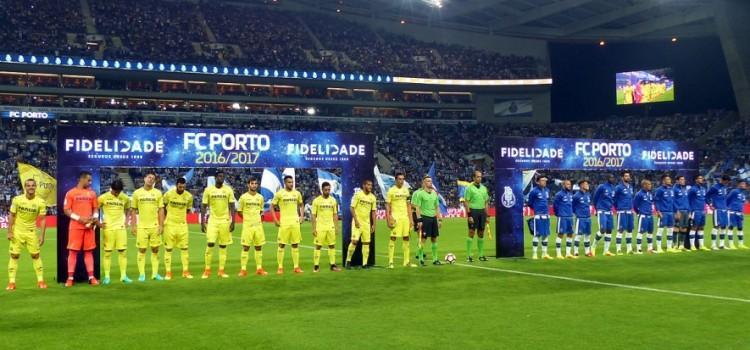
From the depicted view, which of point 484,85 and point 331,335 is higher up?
point 484,85

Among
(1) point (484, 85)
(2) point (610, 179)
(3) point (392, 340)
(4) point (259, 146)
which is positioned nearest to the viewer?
(3) point (392, 340)

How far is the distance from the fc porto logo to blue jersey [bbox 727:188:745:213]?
6934 mm

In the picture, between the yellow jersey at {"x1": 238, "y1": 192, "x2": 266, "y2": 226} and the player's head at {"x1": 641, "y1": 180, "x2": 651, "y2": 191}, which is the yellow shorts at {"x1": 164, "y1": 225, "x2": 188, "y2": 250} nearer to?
the yellow jersey at {"x1": 238, "y1": 192, "x2": 266, "y2": 226}

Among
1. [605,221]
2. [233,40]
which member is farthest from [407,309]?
[233,40]

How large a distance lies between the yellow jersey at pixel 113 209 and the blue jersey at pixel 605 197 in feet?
42.0

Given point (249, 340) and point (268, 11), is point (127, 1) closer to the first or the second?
point (268, 11)

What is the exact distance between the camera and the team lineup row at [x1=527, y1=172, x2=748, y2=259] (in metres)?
20.3

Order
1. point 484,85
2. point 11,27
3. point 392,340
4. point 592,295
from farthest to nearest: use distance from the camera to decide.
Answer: point 484,85 → point 11,27 → point 592,295 → point 392,340

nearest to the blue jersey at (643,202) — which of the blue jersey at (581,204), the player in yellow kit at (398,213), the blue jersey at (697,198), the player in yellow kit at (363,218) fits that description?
the blue jersey at (697,198)

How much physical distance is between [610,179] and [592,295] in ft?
28.7

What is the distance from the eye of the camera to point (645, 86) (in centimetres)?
6366

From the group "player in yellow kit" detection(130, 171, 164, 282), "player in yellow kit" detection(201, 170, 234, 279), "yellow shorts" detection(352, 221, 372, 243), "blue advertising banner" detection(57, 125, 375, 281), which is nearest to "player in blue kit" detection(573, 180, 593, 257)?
"blue advertising banner" detection(57, 125, 375, 281)

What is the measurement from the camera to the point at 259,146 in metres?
18.2

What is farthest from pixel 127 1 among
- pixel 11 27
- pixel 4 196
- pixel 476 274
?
pixel 476 274
